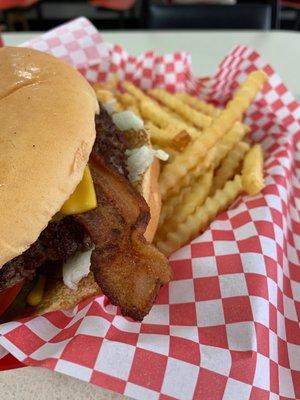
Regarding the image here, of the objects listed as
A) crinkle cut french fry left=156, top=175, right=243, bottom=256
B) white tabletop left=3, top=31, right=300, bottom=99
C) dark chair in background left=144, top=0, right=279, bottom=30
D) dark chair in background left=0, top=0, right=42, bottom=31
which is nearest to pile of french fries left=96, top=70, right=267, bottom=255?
crinkle cut french fry left=156, top=175, right=243, bottom=256

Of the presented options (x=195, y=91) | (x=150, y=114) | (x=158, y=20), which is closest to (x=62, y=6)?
(x=158, y=20)

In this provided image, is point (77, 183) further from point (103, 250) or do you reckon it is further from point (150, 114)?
point (150, 114)

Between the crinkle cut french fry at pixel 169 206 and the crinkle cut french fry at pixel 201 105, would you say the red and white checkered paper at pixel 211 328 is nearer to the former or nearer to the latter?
the crinkle cut french fry at pixel 169 206

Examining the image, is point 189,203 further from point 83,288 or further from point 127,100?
point 127,100

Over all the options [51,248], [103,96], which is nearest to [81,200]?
[51,248]

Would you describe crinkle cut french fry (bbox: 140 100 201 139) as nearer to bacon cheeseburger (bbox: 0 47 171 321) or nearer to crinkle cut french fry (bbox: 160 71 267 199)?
crinkle cut french fry (bbox: 160 71 267 199)

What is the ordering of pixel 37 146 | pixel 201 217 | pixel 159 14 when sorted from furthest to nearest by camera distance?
pixel 159 14
pixel 201 217
pixel 37 146

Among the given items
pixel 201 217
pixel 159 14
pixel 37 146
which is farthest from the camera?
pixel 159 14
